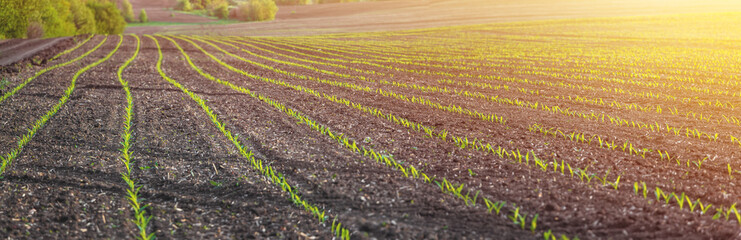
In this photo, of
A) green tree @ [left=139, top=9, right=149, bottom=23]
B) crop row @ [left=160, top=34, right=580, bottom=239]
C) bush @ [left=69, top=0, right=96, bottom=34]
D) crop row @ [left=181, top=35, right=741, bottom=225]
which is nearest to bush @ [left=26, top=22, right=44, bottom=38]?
bush @ [left=69, top=0, right=96, bottom=34]

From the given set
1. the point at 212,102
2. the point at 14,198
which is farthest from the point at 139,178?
the point at 212,102

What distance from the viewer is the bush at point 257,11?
83.0 metres

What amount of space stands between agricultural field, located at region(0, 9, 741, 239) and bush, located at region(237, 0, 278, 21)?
68.5m

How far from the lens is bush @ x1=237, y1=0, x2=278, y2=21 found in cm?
8300

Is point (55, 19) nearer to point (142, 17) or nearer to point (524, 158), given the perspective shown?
point (142, 17)

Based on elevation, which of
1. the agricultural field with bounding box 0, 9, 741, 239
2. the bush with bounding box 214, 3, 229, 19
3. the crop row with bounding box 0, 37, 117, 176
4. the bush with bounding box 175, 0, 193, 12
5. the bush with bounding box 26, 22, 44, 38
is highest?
the bush with bounding box 175, 0, 193, 12

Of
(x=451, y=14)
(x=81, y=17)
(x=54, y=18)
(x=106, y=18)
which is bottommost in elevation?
(x=451, y=14)

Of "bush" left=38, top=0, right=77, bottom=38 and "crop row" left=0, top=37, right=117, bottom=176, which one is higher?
"bush" left=38, top=0, right=77, bottom=38

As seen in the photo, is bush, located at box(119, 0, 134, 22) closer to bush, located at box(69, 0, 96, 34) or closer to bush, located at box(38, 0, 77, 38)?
bush, located at box(69, 0, 96, 34)

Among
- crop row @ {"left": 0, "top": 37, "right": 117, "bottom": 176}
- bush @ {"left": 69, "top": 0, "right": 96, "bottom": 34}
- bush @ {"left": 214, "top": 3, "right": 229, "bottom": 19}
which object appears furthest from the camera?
bush @ {"left": 214, "top": 3, "right": 229, "bottom": 19}

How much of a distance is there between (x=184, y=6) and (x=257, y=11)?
27696mm

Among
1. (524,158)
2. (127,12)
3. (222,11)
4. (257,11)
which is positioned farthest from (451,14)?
(524,158)

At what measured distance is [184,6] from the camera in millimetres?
101625

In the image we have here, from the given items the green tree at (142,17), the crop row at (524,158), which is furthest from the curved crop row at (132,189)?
the green tree at (142,17)
